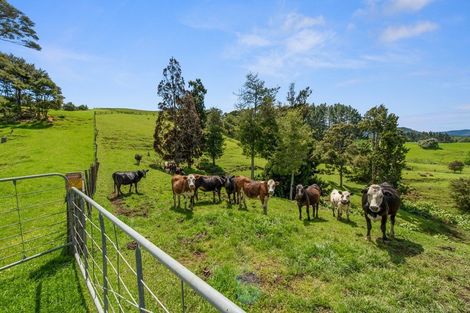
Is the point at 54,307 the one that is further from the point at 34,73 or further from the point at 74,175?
the point at 34,73

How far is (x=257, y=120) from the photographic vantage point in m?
38.6

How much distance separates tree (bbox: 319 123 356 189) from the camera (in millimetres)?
46000

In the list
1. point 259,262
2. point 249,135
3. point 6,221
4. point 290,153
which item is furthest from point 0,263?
point 249,135

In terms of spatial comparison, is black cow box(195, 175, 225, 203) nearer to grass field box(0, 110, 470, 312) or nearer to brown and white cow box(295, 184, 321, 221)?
grass field box(0, 110, 470, 312)

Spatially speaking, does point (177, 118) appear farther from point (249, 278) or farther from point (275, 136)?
point (249, 278)

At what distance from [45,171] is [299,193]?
23.4 m

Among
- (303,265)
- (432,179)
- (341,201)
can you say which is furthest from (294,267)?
(432,179)

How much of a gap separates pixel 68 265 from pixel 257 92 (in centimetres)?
3522

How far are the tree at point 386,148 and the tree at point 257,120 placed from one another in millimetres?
12427

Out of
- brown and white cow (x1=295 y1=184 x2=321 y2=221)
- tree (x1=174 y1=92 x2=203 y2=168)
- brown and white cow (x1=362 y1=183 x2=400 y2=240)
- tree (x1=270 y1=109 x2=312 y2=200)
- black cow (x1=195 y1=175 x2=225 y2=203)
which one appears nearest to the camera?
brown and white cow (x1=362 y1=183 x2=400 y2=240)

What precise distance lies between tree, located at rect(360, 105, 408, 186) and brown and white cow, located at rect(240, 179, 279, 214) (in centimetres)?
2386

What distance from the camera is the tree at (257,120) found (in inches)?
1510

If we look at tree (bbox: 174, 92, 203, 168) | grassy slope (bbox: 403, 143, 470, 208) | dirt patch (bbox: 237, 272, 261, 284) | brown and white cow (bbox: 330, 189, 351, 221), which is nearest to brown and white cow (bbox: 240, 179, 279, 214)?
brown and white cow (bbox: 330, 189, 351, 221)

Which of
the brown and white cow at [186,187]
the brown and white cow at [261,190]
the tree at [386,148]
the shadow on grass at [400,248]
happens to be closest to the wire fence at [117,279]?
the brown and white cow at [186,187]
